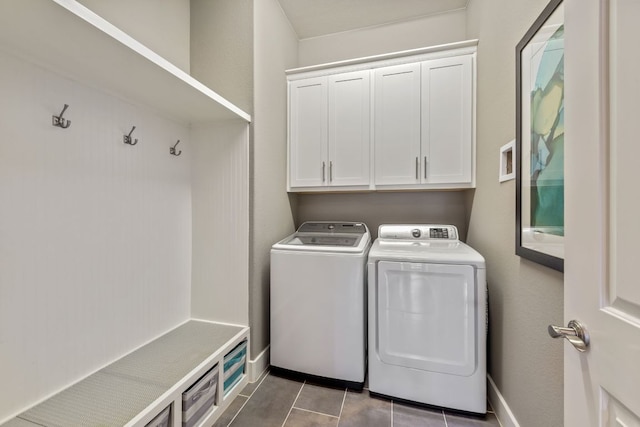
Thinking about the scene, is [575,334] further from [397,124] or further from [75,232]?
[75,232]

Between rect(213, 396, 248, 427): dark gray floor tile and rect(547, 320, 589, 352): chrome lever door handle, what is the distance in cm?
164

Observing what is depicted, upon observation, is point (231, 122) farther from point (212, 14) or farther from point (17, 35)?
point (17, 35)

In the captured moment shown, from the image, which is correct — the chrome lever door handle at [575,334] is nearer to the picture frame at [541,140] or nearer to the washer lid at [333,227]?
the picture frame at [541,140]

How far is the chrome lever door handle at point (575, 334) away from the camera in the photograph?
1.95 ft

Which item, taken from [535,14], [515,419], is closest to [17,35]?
[535,14]

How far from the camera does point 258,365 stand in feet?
6.09

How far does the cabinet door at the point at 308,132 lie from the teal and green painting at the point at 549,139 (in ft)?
4.78

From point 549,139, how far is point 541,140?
6 centimetres

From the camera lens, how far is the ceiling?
219cm

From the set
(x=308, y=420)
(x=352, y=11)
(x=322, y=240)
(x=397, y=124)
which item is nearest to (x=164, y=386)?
(x=308, y=420)

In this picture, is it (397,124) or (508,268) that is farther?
(397,124)

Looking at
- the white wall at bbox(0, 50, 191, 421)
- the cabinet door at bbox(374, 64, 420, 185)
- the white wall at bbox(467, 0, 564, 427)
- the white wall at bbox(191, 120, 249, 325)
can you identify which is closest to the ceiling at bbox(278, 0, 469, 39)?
the white wall at bbox(467, 0, 564, 427)

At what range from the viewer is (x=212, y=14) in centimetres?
189

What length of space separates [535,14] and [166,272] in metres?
2.47
